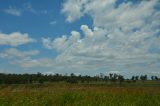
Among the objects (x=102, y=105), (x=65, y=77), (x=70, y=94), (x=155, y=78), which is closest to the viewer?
(x=102, y=105)

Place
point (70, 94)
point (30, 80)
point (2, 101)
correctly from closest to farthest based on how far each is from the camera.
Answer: point (2, 101) < point (70, 94) < point (30, 80)

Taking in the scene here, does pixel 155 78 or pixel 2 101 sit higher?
pixel 155 78

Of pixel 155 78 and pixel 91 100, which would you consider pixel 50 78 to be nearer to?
pixel 155 78

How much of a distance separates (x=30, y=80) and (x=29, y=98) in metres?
108

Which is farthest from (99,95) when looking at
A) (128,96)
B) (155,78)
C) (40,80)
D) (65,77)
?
(155,78)

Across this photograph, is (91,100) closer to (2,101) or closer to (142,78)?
(2,101)

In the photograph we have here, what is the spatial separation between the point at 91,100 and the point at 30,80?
358 feet

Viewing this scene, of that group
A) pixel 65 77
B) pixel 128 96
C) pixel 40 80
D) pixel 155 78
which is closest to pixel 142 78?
pixel 155 78

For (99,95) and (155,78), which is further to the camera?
(155,78)

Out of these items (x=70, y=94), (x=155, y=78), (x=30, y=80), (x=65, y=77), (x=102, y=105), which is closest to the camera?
(x=102, y=105)

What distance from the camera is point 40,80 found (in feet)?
403

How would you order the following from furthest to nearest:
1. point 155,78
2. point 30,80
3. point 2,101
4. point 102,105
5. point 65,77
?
point 155,78 < point 65,77 < point 30,80 < point 2,101 < point 102,105

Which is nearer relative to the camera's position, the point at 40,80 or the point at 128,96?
the point at 128,96

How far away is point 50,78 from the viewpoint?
12862 centimetres
